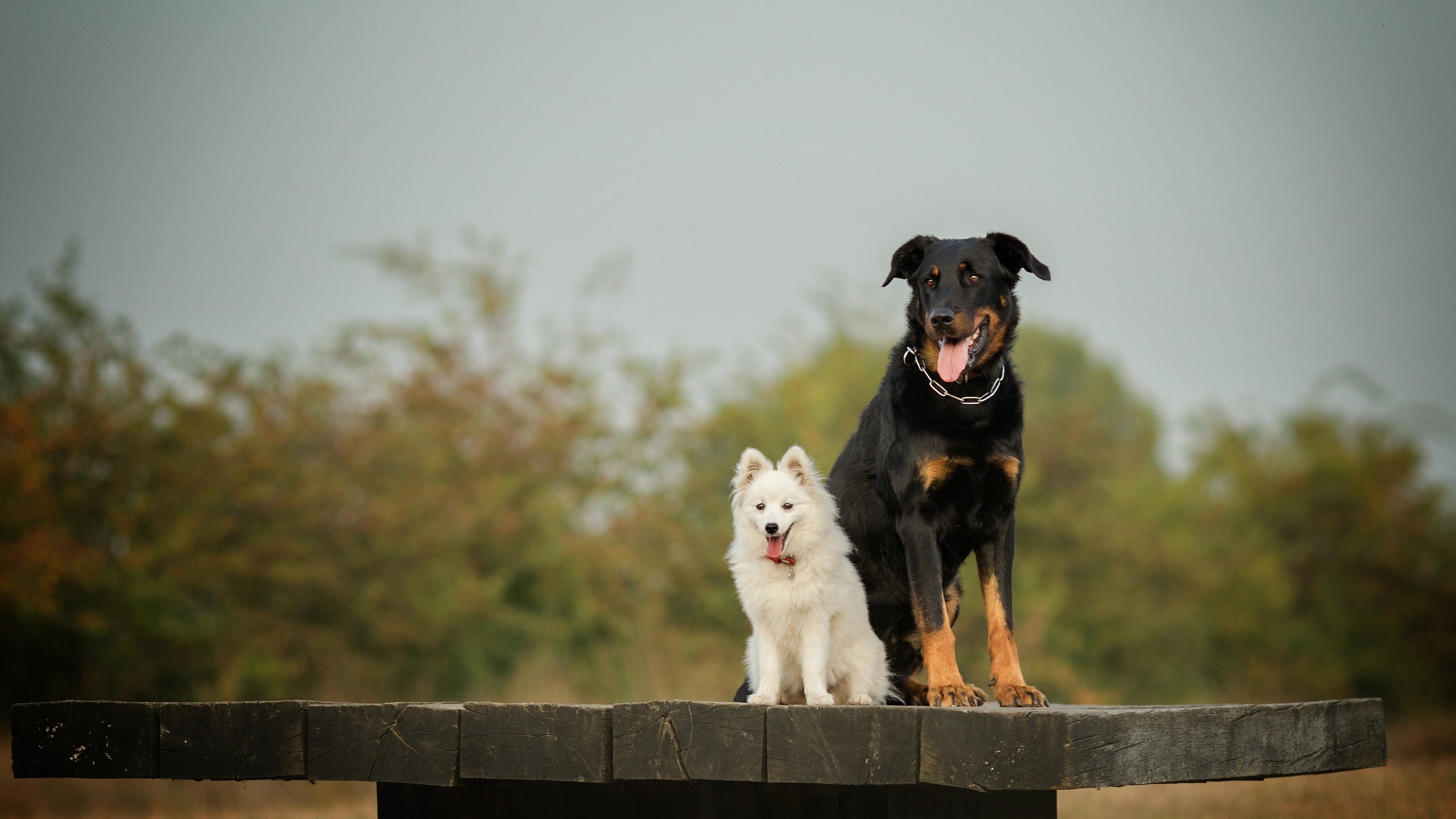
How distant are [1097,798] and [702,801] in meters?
9.10

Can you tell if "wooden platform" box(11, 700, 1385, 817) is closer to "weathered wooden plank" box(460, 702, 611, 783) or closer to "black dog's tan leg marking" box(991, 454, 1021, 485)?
"weathered wooden plank" box(460, 702, 611, 783)

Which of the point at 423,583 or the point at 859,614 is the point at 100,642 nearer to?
the point at 423,583

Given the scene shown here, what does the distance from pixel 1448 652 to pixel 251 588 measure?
2263 cm

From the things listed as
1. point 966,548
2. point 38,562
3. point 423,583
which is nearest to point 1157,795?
point 966,548

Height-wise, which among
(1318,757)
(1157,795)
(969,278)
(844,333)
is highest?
(844,333)

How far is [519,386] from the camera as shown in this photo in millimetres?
23812

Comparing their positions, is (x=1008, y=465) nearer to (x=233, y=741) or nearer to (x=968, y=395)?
(x=968, y=395)

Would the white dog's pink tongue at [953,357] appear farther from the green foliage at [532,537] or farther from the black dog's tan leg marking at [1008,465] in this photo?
the green foliage at [532,537]

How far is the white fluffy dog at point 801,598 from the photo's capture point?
457 cm

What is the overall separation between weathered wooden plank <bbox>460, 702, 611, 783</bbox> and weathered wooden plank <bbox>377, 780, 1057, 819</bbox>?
0.42m

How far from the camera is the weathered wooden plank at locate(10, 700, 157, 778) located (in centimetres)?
486

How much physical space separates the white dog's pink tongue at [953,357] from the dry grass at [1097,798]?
211 inches

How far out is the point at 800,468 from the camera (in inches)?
195

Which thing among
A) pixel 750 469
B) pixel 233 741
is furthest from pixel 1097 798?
pixel 233 741
